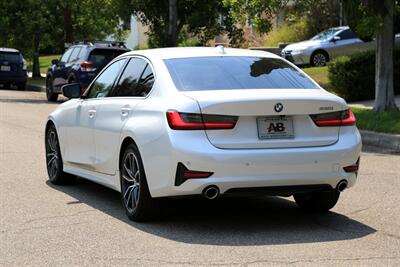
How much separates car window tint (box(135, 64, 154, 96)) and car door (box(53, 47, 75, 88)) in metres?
15.5

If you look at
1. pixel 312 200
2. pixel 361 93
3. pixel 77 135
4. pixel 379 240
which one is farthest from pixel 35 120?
pixel 379 240

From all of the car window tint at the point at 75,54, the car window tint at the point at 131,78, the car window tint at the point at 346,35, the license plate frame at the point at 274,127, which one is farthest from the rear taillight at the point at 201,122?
the car window tint at the point at 346,35

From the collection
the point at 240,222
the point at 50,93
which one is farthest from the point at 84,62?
the point at 240,222

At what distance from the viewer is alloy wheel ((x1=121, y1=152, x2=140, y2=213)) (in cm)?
687

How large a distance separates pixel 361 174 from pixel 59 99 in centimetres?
1690

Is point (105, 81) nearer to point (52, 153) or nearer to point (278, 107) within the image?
point (52, 153)

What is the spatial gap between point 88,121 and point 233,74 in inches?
73.0

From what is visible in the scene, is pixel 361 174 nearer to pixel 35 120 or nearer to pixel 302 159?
pixel 302 159

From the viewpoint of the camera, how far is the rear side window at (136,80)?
722cm

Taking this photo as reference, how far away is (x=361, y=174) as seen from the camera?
10070mm

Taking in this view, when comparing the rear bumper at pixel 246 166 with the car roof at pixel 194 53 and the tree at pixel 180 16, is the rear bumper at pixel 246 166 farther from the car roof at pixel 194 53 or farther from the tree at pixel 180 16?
the tree at pixel 180 16

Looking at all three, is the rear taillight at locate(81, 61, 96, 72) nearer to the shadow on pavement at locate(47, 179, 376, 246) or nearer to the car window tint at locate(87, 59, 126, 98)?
the car window tint at locate(87, 59, 126, 98)

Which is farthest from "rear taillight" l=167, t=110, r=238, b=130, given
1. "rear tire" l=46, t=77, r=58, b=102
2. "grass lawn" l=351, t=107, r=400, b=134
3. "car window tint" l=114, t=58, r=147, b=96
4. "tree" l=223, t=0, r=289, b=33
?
"rear tire" l=46, t=77, r=58, b=102

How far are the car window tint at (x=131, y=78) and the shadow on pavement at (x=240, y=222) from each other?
115 centimetres
